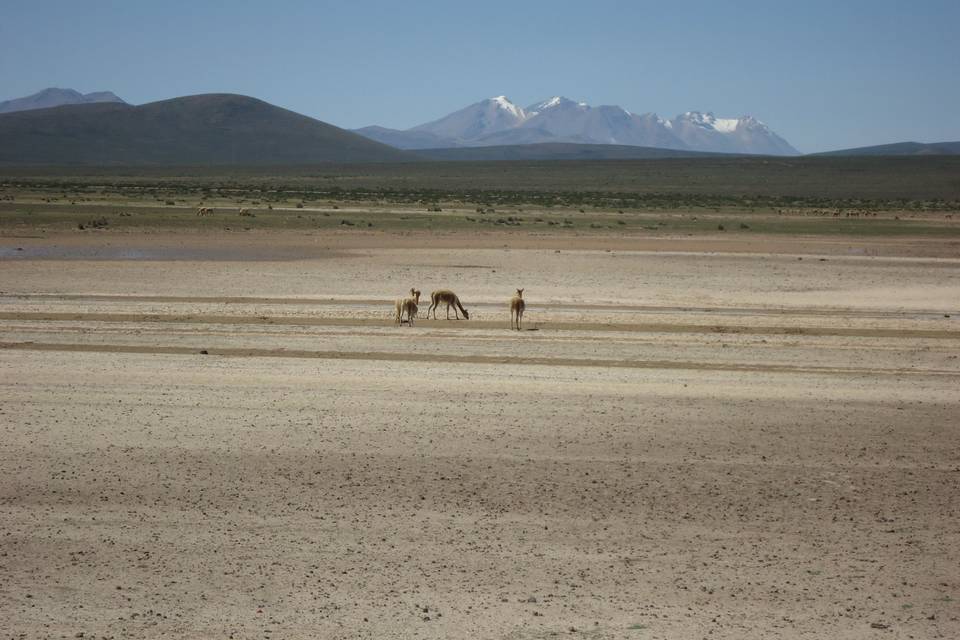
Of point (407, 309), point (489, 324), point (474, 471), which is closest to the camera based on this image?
point (474, 471)

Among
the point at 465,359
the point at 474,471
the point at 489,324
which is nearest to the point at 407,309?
the point at 489,324

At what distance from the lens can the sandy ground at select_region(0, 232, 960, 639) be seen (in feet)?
25.0

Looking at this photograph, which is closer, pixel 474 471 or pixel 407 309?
pixel 474 471

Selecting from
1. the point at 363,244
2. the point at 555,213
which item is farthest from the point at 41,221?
the point at 555,213

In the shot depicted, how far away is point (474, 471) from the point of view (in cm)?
1063

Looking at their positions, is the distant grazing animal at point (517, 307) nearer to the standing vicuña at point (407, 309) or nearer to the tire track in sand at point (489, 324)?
the tire track in sand at point (489, 324)

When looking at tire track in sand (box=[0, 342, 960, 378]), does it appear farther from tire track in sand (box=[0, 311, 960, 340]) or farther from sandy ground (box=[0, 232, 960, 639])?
tire track in sand (box=[0, 311, 960, 340])

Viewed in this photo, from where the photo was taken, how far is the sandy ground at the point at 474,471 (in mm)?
7621

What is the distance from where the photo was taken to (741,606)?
766 centimetres

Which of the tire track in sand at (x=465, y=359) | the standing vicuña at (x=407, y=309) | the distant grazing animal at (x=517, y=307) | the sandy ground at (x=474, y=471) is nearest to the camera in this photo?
the sandy ground at (x=474, y=471)

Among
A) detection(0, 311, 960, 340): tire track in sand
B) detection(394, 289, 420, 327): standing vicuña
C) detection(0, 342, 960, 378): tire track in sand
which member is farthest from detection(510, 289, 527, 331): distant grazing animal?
detection(0, 342, 960, 378): tire track in sand

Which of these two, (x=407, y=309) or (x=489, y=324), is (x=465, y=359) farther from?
(x=489, y=324)

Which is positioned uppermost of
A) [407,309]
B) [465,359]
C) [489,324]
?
[407,309]

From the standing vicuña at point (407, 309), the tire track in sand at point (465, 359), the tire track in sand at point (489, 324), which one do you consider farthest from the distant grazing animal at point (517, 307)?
the tire track in sand at point (465, 359)
